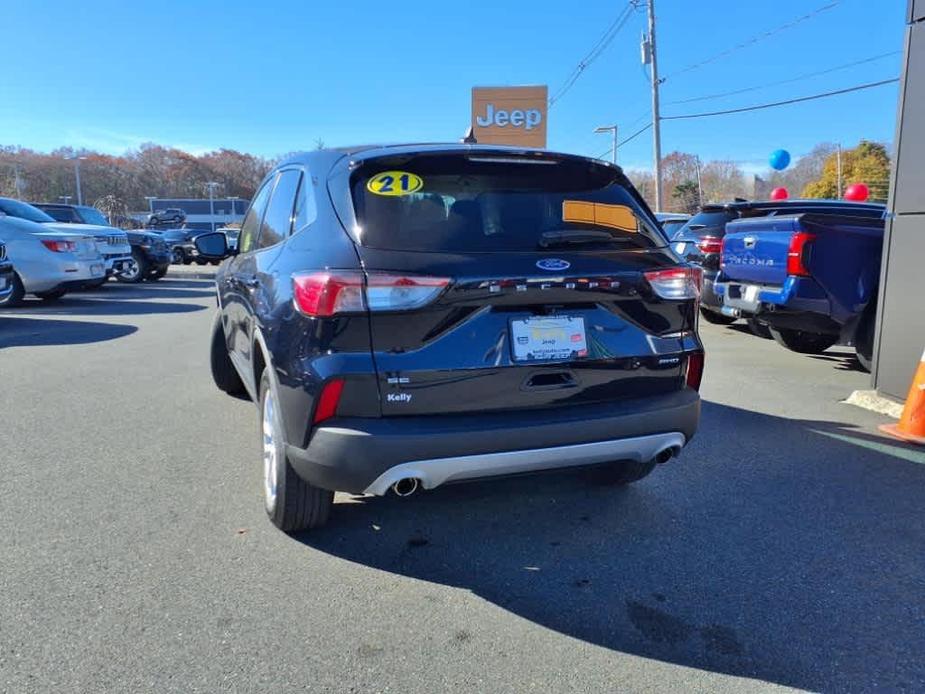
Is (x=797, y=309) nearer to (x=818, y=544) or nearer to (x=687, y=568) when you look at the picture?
(x=818, y=544)

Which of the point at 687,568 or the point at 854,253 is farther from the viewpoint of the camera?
the point at 854,253

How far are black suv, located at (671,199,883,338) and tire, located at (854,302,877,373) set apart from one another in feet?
6.48

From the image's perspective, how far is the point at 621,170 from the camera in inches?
132

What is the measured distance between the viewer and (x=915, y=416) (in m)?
4.88

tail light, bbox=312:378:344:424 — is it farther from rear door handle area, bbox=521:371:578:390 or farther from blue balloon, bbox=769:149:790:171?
blue balloon, bbox=769:149:790:171

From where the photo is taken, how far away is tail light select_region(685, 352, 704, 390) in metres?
3.12

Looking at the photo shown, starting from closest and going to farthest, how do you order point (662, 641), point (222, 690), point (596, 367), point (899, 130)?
1. point (222, 690)
2. point (662, 641)
3. point (596, 367)
4. point (899, 130)

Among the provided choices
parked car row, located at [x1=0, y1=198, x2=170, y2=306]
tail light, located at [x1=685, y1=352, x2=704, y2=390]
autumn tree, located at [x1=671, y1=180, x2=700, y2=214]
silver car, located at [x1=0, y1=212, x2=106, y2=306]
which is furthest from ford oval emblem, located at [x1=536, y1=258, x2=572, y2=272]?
autumn tree, located at [x1=671, y1=180, x2=700, y2=214]

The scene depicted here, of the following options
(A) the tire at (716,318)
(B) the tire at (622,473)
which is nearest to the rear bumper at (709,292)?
(A) the tire at (716,318)

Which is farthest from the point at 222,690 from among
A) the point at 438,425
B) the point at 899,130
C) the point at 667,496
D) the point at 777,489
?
the point at 899,130

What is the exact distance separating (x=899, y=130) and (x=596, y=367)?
14.2 ft

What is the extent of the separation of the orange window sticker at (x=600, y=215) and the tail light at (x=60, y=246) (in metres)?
10.7

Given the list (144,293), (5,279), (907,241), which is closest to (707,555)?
(907,241)

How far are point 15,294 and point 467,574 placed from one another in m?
11.4
